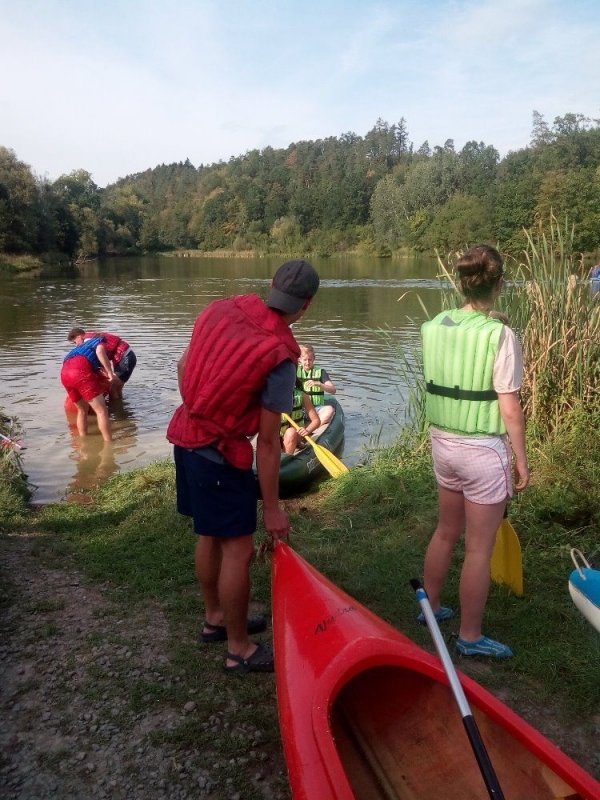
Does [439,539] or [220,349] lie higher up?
[220,349]

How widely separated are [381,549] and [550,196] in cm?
2186

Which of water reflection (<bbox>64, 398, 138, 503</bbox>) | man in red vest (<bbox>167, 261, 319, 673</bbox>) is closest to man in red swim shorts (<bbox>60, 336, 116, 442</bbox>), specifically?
water reflection (<bbox>64, 398, 138, 503</bbox>)

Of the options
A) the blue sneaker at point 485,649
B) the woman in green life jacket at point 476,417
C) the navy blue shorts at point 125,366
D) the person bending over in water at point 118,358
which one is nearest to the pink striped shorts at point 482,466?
the woman in green life jacket at point 476,417

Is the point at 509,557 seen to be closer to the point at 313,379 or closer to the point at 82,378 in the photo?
the point at 313,379

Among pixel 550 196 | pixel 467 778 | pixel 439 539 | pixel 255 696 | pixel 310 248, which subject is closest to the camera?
pixel 467 778

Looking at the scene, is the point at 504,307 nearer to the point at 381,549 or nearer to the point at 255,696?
the point at 381,549

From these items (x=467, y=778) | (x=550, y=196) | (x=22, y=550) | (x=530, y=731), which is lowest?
(x=22, y=550)

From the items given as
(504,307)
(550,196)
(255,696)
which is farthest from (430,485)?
(550,196)

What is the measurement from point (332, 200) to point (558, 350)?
296ft

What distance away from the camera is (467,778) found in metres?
2.18

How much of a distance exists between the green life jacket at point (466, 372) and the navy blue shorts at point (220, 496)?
0.97 m

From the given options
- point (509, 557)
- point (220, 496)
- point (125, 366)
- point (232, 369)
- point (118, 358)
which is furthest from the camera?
point (125, 366)

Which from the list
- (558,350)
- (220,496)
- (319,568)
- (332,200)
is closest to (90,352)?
(319,568)

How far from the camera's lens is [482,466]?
115 inches
